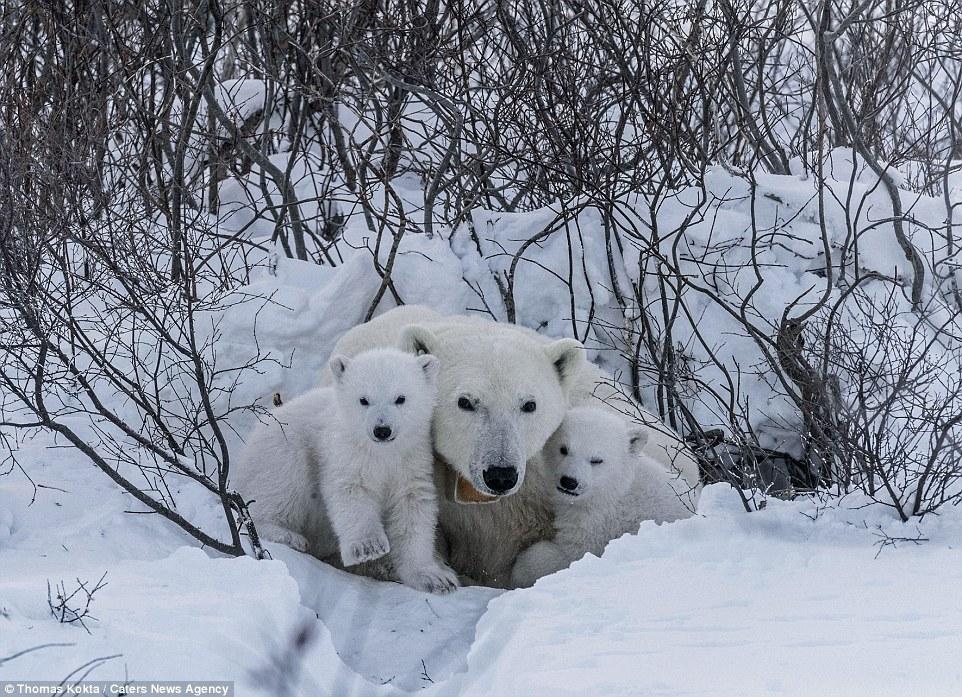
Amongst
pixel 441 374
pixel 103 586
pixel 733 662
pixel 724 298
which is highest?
pixel 724 298

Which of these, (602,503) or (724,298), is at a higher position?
(724,298)

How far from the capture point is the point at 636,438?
154 inches

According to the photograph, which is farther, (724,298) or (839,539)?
(724,298)

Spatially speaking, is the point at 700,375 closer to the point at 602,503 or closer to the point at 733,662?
the point at 602,503

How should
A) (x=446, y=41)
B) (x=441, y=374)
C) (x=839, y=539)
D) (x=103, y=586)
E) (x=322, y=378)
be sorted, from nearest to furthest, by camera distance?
(x=103, y=586) → (x=839, y=539) → (x=441, y=374) → (x=322, y=378) → (x=446, y=41)

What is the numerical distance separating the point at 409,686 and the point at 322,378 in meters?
1.97

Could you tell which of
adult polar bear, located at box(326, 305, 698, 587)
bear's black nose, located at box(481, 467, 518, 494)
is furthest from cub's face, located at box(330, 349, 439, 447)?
bear's black nose, located at box(481, 467, 518, 494)

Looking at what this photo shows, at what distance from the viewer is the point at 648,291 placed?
Result: 17.4 ft

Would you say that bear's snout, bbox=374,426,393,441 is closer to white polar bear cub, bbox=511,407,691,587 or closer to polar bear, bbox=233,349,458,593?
polar bear, bbox=233,349,458,593

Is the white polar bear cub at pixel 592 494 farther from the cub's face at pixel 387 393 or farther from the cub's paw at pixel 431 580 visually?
the cub's face at pixel 387 393

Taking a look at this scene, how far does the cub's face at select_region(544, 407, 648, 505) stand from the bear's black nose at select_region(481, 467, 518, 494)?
40cm

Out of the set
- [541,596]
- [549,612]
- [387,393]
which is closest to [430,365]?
[387,393]

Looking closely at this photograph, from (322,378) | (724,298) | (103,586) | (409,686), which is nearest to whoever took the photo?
(103,586)

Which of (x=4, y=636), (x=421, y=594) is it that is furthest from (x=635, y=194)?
(x=4, y=636)
